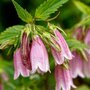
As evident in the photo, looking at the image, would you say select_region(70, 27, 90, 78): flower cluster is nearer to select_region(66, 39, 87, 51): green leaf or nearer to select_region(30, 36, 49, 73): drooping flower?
select_region(66, 39, 87, 51): green leaf

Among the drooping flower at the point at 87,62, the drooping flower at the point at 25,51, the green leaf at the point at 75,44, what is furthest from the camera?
the drooping flower at the point at 87,62

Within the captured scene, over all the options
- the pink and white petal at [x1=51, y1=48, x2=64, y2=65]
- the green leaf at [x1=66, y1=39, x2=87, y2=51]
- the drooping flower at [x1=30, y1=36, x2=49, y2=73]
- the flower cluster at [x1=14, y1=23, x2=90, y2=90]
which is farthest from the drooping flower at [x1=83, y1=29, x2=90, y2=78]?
the drooping flower at [x1=30, y1=36, x2=49, y2=73]

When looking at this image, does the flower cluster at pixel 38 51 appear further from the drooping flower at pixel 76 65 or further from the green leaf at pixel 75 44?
the drooping flower at pixel 76 65

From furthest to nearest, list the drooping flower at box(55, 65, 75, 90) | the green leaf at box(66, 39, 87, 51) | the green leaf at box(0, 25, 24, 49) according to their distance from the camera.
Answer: the green leaf at box(66, 39, 87, 51) → the drooping flower at box(55, 65, 75, 90) → the green leaf at box(0, 25, 24, 49)

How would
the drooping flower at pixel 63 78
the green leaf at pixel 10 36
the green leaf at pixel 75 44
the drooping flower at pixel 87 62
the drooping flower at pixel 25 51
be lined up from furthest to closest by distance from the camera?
1. the drooping flower at pixel 87 62
2. the green leaf at pixel 75 44
3. the drooping flower at pixel 63 78
4. the green leaf at pixel 10 36
5. the drooping flower at pixel 25 51

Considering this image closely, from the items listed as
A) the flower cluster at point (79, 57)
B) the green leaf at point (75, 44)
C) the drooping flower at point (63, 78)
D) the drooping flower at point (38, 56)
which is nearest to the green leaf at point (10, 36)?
the drooping flower at point (38, 56)
